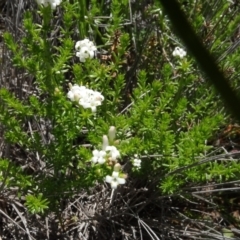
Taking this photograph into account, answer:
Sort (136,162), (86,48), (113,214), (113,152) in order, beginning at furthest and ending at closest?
(113,214)
(136,162)
(86,48)
(113,152)

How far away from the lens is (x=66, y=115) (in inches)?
59.2

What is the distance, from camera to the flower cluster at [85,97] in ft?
4.50

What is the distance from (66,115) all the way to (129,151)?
22 centimetres

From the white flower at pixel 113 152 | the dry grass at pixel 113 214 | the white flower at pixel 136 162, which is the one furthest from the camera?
the dry grass at pixel 113 214

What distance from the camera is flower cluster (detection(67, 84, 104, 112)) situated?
1.37 meters

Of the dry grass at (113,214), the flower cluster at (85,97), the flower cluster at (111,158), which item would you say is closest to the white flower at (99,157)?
the flower cluster at (111,158)

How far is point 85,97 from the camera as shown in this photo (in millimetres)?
1375

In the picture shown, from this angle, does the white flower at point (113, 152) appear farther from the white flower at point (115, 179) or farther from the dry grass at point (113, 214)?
the dry grass at point (113, 214)

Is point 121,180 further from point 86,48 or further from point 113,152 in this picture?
point 86,48

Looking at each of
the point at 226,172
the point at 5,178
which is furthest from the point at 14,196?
the point at 226,172

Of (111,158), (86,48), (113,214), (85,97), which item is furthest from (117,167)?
(113,214)

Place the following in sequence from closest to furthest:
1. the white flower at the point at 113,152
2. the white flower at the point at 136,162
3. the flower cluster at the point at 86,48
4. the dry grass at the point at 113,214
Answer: the white flower at the point at 113,152
the flower cluster at the point at 86,48
the white flower at the point at 136,162
the dry grass at the point at 113,214

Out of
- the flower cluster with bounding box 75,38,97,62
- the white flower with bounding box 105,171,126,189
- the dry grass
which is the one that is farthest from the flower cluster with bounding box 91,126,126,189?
the dry grass

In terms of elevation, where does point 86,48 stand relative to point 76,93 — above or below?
above
